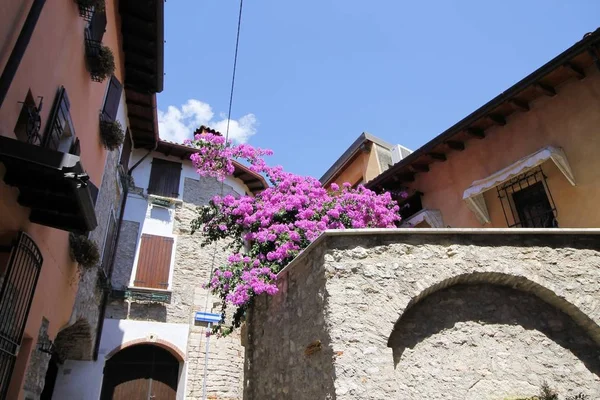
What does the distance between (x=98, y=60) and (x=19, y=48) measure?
10.6ft

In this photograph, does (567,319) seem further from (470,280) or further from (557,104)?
(557,104)

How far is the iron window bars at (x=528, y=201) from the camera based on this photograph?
26.6 feet

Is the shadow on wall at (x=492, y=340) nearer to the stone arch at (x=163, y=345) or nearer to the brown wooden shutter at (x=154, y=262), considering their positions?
the stone arch at (x=163, y=345)

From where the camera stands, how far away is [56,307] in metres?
6.94

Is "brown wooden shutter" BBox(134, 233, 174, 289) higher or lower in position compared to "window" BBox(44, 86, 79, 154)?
higher

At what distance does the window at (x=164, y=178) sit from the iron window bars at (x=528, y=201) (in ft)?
34.3

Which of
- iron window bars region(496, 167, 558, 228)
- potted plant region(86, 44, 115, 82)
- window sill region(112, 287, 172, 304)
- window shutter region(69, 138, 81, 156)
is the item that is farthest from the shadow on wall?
window sill region(112, 287, 172, 304)

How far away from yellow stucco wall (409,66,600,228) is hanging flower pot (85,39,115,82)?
7.44 meters

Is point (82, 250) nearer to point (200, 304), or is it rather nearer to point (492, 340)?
point (200, 304)

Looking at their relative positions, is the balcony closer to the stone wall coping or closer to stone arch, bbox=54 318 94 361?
the stone wall coping

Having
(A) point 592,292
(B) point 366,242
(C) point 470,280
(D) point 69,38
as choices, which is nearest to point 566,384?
(A) point 592,292

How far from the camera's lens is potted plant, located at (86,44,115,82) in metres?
7.45

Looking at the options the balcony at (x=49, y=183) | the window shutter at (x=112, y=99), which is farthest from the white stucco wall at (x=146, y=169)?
the balcony at (x=49, y=183)

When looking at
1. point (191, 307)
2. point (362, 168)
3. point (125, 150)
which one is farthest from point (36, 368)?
point (362, 168)
